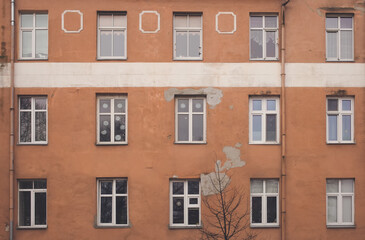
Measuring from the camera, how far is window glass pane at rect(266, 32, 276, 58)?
1479cm

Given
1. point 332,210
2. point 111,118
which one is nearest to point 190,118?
point 111,118

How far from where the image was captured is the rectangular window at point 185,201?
46.8ft

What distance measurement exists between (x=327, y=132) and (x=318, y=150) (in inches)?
32.6

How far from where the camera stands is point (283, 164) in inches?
557

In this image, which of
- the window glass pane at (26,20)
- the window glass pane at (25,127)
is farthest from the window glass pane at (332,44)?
the window glass pane at (25,127)

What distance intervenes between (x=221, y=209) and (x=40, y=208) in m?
6.43

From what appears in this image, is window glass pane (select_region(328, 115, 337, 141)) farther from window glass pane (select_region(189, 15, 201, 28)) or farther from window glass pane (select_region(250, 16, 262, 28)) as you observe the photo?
window glass pane (select_region(189, 15, 201, 28))

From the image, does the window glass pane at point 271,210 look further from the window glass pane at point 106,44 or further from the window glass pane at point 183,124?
the window glass pane at point 106,44

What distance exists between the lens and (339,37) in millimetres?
14805

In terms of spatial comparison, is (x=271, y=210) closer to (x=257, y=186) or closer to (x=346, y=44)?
(x=257, y=186)

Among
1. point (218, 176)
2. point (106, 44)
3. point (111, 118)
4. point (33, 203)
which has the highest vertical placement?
point (106, 44)

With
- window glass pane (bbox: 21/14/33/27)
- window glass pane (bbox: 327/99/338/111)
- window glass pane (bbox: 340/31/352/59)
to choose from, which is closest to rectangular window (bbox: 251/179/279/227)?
window glass pane (bbox: 327/99/338/111)

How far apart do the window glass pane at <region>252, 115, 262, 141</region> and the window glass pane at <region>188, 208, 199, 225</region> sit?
11.0ft

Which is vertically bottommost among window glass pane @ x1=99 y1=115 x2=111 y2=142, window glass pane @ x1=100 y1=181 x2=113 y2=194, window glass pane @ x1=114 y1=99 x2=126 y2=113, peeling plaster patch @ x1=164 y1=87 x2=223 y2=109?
window glass pane @ x1=100 y1=181 x2=113 y2=194
